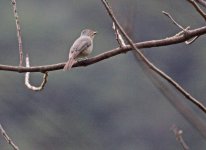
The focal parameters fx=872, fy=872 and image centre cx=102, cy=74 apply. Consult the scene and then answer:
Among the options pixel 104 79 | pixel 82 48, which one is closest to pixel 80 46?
pixel 82 48

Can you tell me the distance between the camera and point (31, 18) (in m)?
32.8

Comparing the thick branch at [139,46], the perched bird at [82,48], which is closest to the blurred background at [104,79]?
the perched bird at [82,48]

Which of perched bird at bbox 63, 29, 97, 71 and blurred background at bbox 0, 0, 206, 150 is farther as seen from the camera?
blurred background at bbox 0, 0, 206, 150

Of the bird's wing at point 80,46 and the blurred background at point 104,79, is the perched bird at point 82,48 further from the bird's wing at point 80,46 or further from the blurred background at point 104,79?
the blurred background at point 104,79

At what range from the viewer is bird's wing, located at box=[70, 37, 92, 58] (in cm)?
540

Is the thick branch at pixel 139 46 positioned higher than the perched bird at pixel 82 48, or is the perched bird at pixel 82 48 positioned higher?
the perched bird at pixel 82 48

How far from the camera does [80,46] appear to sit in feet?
18.4

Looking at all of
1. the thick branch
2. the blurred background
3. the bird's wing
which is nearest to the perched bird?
the bird's wing

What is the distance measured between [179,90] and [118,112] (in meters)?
24.3

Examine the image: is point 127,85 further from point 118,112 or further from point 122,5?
point 122,5

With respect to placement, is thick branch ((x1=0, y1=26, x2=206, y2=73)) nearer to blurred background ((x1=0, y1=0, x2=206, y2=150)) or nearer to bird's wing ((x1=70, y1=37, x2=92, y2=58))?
bird's wing ((x1=70, y1=37, x2=92, y2=58))

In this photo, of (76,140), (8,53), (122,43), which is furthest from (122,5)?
(8,53)

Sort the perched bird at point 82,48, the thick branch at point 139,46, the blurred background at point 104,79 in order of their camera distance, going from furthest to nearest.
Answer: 1. the blurred background at point 104,79
2. the perched bird at point 82,48
3. the thick branch at point 139,46

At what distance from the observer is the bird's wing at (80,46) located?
212 inches
